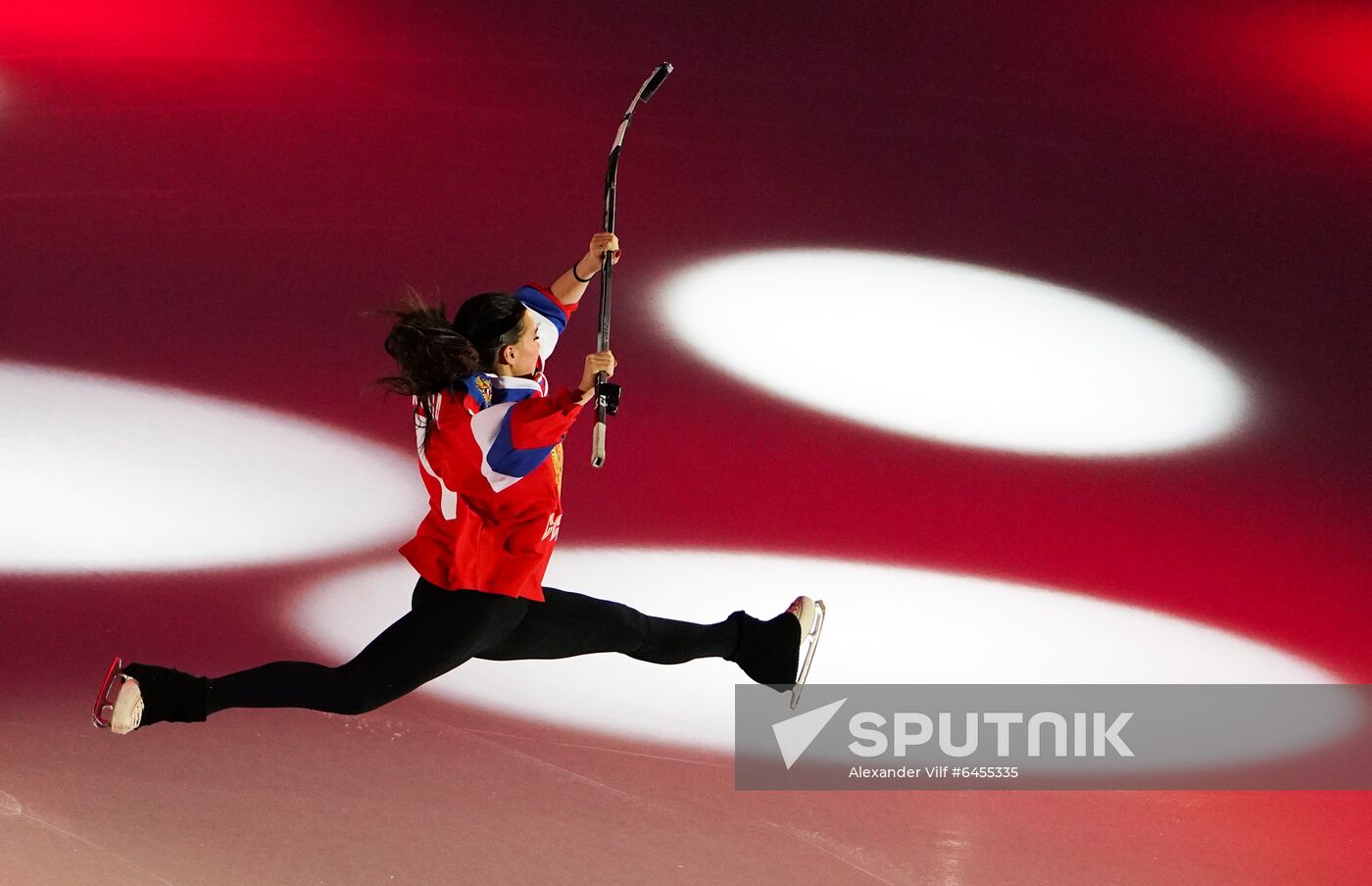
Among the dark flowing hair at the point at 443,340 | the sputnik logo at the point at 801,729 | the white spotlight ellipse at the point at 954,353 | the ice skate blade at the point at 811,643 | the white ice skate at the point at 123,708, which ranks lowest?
the white ice skate at the point at 123,708

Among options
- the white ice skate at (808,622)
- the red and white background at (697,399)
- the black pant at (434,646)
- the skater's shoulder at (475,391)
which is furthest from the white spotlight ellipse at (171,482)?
the skater's shoulder at (475,391)

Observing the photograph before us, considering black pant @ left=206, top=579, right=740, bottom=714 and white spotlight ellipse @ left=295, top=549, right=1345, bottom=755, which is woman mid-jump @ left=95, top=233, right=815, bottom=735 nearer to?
black pant @ left=206, top=579, right=740, bottom=714

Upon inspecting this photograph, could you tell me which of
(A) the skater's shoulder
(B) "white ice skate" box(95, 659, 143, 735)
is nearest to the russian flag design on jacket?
(A) the skater's shoulder

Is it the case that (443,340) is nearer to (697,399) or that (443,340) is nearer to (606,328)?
(606,328)

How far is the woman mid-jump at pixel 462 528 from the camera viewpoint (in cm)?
266

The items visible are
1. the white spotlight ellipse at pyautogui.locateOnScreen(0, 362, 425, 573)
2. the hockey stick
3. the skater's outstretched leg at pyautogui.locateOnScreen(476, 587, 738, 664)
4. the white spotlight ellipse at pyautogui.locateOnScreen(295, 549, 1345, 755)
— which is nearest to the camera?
the hockey stick

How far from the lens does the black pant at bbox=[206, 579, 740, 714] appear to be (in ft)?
8.91

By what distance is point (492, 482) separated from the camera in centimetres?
270

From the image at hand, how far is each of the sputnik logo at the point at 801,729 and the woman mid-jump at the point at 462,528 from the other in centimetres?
79

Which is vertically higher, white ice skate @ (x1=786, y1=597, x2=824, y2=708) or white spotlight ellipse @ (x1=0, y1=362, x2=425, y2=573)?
white spotlight ellipse @ (x1=0, y1=362, x2=425, y2=573)

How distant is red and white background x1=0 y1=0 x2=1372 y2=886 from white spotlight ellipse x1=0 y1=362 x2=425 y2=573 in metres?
0.01

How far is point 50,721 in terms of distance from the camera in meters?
3.33

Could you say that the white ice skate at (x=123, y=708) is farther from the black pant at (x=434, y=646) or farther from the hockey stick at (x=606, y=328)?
the hockey stick at (x=606, y=328)

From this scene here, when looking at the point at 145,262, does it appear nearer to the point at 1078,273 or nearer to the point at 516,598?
the point at 516,598
